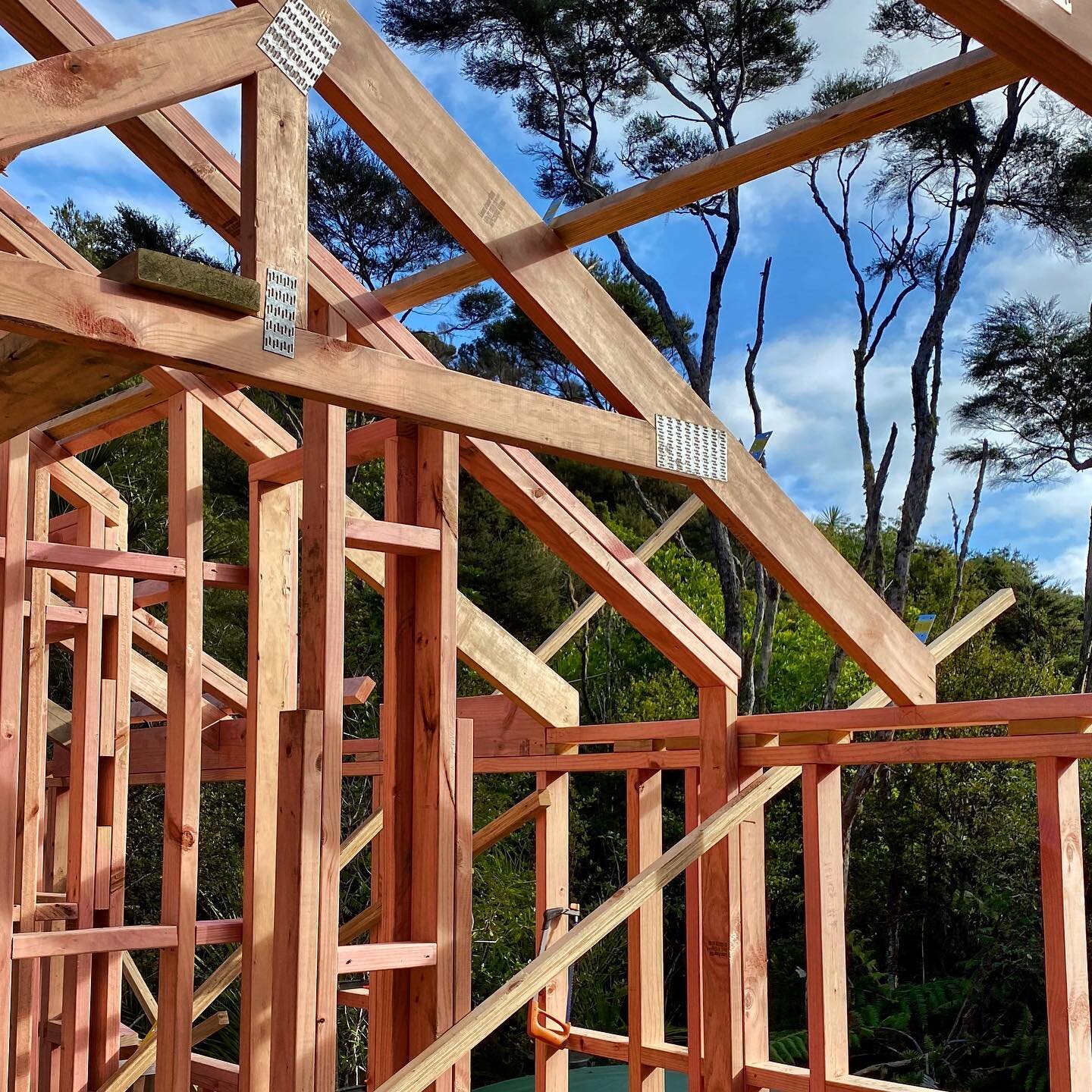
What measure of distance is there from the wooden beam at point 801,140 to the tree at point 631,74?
26.7ft

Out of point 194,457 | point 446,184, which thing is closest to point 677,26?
point 194,457

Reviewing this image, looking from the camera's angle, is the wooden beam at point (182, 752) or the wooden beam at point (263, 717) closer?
the wooden beam at point (263, 717)

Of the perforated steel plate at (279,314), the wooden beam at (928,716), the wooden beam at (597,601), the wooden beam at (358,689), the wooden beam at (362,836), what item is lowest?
the wooden beam at (362,836)

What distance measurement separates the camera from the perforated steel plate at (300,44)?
98.9 inches

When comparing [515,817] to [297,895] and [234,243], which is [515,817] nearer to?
[297,895]

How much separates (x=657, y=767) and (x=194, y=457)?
184 centimetres

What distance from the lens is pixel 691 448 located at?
319cm

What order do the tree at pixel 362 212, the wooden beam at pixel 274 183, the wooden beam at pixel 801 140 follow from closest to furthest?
the wooden beam at pixel 274 183 → the wooden beam at pixel 801 140 → the tree at pixel 362 212

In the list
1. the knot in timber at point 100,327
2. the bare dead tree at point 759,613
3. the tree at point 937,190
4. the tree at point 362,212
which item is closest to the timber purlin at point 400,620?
the knot in timber at point 100,327

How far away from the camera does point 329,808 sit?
3207 mm

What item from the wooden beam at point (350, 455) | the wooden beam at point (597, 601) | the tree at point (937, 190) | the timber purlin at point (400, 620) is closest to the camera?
the timber purlin at point (400, 620)

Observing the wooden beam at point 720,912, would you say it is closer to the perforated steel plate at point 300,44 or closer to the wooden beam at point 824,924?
the wooden beam at point 824,924

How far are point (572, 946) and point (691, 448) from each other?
1252 millimetres

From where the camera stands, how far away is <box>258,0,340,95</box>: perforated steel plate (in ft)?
8.24
